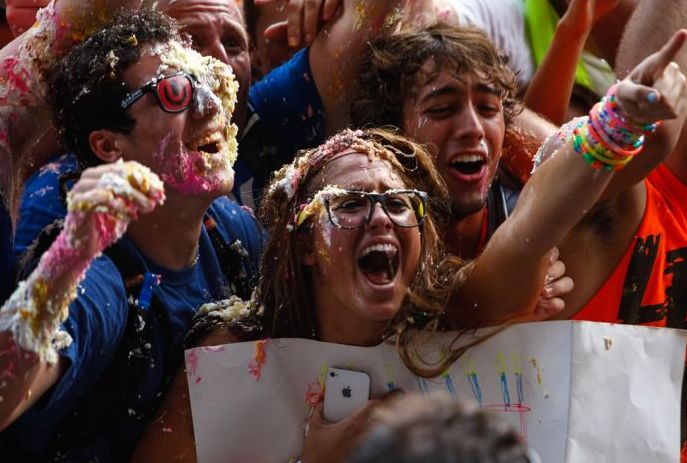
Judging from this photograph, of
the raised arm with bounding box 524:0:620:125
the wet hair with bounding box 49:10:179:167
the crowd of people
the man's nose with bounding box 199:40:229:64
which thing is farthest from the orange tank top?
the man's nose with bounding box 199:40:229:64

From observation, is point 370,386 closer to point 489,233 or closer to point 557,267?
point 557,267

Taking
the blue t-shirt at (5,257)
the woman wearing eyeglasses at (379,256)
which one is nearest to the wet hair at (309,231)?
the woman wearing eyeglasses at (379,256)

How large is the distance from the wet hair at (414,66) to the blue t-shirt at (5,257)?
1.18 meters

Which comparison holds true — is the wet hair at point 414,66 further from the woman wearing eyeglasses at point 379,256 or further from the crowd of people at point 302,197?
the woman wearing eyeglasses at point 379,256

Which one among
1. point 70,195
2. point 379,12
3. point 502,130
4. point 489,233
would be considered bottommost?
point 489,233

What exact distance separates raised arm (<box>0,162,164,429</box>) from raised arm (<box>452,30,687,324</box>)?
79cm

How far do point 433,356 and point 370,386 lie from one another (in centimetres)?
17

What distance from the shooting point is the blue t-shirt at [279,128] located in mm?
3561

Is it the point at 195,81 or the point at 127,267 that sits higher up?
the point at 195,81

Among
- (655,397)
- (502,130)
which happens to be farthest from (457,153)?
(655,397)

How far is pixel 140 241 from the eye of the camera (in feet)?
9.50

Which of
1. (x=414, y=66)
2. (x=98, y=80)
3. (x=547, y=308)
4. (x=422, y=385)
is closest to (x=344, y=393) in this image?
(x=422, y=385)

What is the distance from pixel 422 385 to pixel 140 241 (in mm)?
878

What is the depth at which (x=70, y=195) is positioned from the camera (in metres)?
2.16
